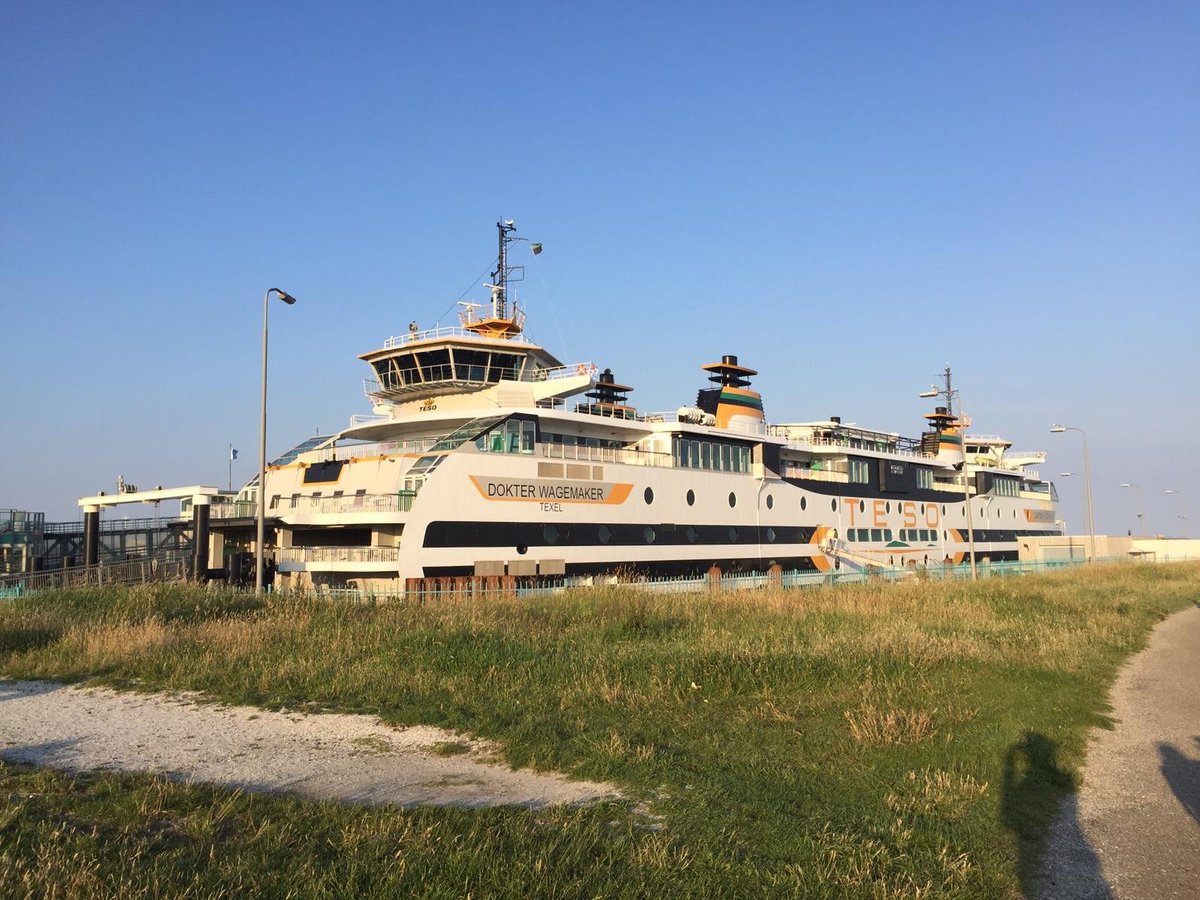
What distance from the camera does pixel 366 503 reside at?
94.3 ft

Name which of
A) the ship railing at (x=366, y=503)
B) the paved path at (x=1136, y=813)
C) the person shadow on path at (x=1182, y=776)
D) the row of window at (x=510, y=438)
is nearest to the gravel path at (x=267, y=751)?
the paved path at (x=1136, y=813)

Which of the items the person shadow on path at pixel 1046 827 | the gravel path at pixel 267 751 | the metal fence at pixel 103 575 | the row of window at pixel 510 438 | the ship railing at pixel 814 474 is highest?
the row of window at pixel 510 438

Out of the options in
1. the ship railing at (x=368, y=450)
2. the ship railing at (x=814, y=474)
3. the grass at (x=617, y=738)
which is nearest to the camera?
the grass at (x=617, y=738)

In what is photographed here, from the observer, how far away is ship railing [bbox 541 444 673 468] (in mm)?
32878

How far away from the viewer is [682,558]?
121 feet

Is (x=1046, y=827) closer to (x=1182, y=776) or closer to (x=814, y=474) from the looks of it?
(x=1182, y=776)

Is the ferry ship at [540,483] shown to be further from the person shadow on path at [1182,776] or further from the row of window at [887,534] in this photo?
the person shadow on path at [1182,776]

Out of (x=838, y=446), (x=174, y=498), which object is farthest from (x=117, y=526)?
(x=838, y=446)

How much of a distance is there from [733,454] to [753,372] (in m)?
5.40

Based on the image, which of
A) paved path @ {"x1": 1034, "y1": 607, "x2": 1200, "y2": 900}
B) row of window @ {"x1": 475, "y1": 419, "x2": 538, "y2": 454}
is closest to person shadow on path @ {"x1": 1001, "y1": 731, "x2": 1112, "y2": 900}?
paved path @ {"x1": 1034, "y1": 607, "x2": 1200, "y2": 900}

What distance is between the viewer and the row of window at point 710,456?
38.0m

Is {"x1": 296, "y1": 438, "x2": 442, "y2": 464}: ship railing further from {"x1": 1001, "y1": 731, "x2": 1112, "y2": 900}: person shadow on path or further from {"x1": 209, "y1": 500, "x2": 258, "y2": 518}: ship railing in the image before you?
{"x1": 1001, "y1": 731, "x2": 1112, "y2": 900}: person shadow on path

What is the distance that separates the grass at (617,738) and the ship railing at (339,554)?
232 inches

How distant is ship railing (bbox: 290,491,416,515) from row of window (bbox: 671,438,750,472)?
12831mm
